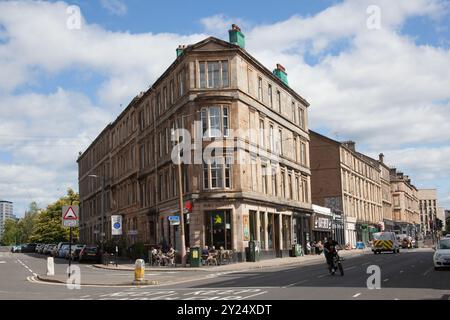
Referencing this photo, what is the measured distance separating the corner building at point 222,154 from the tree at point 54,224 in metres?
50.8

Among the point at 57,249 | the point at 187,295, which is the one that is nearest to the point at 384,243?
the point at 57,249

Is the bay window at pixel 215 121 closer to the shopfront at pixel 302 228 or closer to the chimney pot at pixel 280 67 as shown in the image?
the chimney pot at pixel 280 67

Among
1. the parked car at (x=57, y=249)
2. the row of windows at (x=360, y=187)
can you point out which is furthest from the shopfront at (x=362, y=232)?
the parked car at (x=57, y=249)

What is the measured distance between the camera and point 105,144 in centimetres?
7875

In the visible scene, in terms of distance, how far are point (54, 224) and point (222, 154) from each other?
78.2 m

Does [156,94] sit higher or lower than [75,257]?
higher

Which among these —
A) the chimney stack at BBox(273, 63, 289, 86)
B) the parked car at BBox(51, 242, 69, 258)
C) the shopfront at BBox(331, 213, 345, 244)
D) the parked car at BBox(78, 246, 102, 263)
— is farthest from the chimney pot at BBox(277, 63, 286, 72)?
the parked car at BBox(51, 242, 69, 258)

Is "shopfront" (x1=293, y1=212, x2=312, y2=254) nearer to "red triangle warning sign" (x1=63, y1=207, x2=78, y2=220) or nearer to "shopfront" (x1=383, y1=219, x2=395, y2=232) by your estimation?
"red triangle warning sign" (x1=63, y1=207, x2=78, y2=220)

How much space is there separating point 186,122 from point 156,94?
1057cm

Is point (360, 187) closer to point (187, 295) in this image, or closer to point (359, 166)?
point (359, 166)

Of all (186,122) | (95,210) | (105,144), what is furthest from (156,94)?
(95,210)

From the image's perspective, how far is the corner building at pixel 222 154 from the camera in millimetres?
42750

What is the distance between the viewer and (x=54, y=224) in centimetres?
11300

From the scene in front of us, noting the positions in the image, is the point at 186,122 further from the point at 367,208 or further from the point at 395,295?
the point at 367,208
